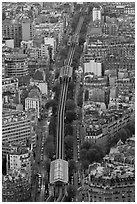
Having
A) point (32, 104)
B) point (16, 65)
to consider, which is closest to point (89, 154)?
point (32, 104)

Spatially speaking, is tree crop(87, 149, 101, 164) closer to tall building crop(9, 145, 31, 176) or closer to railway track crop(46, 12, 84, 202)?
railway track crop(46, 12, 84, 202)

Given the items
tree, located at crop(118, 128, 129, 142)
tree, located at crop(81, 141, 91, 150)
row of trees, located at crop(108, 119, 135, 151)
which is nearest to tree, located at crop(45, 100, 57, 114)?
row of trees, located at crop(108, 119, 135, 151)

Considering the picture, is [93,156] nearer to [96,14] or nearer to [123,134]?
[123,134]

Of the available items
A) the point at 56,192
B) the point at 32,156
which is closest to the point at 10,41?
the point at 32,156

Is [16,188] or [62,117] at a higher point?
[62,117]

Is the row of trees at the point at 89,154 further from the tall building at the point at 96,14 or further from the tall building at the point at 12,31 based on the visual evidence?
the tall building at the point at 96,14

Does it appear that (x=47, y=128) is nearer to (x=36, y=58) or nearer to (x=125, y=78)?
(x=125, y=78)

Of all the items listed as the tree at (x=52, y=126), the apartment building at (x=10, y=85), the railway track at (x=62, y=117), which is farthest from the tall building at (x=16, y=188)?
the apartment building at (x=10, y=85)
